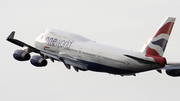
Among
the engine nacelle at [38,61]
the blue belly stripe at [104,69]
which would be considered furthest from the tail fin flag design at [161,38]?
the engine nacelle at [38,61]

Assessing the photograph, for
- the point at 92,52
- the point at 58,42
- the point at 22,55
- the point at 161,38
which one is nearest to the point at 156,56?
the point at 161,38

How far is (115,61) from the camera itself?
2785 inches

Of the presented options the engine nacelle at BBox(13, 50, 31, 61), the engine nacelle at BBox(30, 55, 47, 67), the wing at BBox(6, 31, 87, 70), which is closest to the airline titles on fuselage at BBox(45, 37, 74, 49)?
the wing at BBox(6, 31, 87, 70)

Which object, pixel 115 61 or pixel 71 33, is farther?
pixel 71 33

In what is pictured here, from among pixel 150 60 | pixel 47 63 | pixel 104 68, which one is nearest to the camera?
pixel 150 60

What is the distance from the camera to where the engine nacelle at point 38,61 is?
7614cm

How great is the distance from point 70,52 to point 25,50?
20.4 ft

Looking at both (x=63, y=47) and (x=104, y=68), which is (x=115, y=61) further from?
Answer: (x=63, y=47)

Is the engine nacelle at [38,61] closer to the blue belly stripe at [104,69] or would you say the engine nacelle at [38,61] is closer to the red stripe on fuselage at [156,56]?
the blue belly stripe at [104,69]

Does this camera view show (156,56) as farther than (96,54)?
No

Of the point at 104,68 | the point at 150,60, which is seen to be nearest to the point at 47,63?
the point at 104,68

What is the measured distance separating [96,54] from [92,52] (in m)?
0.85

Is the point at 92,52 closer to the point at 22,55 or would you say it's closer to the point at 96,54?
the point at 96,54

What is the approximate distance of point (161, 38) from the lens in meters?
68.4
